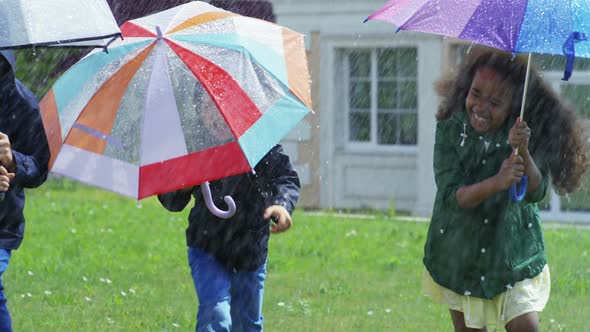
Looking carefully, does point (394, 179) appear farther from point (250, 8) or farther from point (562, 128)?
point (562, 128)

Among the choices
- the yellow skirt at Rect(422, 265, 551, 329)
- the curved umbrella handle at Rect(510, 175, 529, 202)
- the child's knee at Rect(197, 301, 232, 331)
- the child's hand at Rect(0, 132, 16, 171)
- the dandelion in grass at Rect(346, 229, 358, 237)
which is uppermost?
the child's hand at Rect(0, 132, 16, 171)

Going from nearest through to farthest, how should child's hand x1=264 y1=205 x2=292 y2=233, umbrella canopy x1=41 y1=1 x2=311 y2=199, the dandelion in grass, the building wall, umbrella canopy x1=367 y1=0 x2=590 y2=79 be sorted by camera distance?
umbrella canopy x1=41 y1=1 x2=311 y2=199, umbrella canopy x1=367 y1=0 x2=590 y2=79, child's hand x1=264 y1=205 x2=292 y2=233, the dandelion in grass, the building wall

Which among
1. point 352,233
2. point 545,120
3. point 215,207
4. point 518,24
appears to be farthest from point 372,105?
point 518,24

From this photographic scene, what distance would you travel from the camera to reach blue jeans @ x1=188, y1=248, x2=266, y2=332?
4945 millimetres

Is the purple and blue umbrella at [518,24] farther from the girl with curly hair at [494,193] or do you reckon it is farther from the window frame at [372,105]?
the window frame at [372,105]

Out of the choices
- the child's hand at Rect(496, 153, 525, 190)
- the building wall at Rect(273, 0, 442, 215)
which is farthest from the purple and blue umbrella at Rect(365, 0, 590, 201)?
the building wall at Rect(273, 0, 442, 215)

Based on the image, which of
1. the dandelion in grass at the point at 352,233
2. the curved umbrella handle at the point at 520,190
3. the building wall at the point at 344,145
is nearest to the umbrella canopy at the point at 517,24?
the curved umbrella handle at the point at 520,190

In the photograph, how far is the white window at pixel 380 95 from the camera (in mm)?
17781

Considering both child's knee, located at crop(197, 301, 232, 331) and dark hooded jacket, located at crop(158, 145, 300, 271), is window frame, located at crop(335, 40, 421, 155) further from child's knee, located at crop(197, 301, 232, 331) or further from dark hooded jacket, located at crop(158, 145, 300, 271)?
child's knee, located at crop(197, 301, 232, 331)

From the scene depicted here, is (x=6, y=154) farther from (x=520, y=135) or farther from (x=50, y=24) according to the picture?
(x=520, y=135)

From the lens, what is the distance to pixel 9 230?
507cm

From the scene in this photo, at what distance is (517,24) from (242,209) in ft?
4.85

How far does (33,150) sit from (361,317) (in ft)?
11.5

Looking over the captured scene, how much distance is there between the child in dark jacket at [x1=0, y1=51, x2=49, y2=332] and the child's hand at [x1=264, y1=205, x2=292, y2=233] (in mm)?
1021
